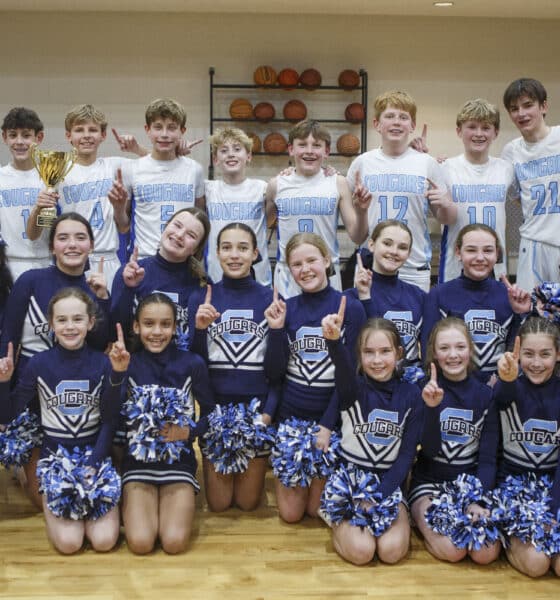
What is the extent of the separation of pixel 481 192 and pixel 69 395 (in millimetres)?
2235

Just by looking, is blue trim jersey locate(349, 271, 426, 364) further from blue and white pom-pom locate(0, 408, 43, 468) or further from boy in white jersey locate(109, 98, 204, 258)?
blue and white pom-pom locate(0, 408, 43, 468)

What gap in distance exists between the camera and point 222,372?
317 centimetres

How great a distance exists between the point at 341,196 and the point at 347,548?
178 centimetres

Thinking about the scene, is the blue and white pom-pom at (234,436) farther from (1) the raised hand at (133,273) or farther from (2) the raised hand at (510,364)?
(2) the raised hand at (510,364)

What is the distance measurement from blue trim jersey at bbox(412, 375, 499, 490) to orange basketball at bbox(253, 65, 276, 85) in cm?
598

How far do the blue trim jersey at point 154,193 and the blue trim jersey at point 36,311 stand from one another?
68 cm

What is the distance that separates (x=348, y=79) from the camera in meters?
8.27

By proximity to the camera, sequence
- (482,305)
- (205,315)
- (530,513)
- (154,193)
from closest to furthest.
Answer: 1. (530,513)
2. (205,315)
3. (482,305)
4. (154,193)

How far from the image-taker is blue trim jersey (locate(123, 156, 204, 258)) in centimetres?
381

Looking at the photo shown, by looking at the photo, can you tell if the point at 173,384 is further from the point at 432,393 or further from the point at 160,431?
the point at 432,393

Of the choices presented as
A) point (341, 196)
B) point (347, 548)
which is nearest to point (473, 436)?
point (347, 548)

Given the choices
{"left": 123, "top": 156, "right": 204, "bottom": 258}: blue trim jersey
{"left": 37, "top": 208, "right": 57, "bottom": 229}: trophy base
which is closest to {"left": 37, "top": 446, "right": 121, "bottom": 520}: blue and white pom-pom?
{"left": 37, "top": 208, "right": 57, "bottom": 229}: trophy base

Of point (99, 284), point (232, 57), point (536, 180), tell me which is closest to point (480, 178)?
point (536, 180)

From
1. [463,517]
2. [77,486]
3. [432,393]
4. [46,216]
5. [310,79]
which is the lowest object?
[463,517]
